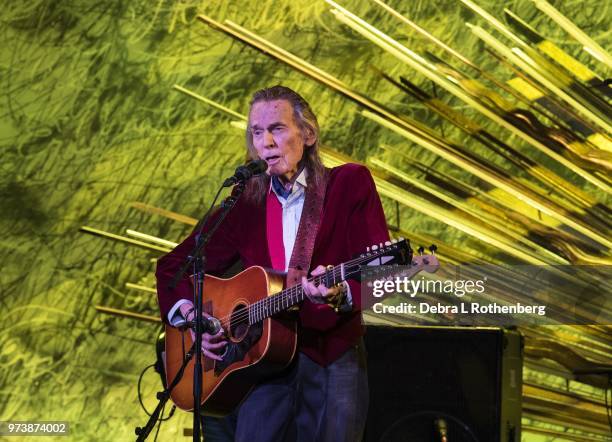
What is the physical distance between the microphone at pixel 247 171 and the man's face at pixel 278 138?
0.18ft

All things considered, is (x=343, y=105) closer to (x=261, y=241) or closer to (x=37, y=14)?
(x=37, y=14)

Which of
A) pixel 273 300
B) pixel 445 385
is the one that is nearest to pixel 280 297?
pixel 273 300

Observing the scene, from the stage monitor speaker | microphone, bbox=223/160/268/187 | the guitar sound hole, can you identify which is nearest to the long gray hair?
microphone, bbox=223/160/268/187

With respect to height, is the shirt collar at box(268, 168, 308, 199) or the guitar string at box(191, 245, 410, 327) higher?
the shirt collar at box(268, 168, 308, 199)

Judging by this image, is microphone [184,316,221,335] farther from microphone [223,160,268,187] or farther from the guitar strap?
microphone [223,160,268,187]

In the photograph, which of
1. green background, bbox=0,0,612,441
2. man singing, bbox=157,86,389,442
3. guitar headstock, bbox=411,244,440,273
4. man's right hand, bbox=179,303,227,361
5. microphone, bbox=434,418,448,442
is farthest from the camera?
green background, bbox=0,0,612,441

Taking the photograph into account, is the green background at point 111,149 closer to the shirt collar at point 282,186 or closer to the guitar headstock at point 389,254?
the shirt collar at point 282,186

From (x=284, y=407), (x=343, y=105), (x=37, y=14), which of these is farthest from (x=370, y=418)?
(x=37, y=14)

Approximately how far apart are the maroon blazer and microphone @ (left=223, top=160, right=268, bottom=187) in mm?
162

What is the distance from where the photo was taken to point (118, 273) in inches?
164

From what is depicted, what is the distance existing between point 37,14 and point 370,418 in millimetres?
2618

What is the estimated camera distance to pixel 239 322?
231cm

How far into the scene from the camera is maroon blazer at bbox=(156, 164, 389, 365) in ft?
7.01

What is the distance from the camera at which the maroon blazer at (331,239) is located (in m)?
2.14
